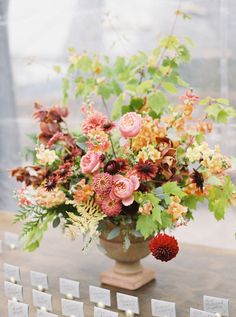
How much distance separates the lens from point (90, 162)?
1.39m

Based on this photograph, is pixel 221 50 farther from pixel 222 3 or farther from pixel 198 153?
pixel 198 153

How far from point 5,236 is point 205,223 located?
1337 mm

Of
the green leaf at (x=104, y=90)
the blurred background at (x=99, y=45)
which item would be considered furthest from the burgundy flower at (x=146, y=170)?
the blurred background at (x=99, y=45)

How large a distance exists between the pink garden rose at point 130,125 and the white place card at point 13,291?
0.48m

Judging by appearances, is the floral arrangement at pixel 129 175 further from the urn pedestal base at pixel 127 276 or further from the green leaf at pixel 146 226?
the urn pedestal base at pixel 127 276

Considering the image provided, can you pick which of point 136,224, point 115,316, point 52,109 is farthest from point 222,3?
point 115,316

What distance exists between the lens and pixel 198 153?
4.56ft

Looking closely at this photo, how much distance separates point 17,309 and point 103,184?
35cm

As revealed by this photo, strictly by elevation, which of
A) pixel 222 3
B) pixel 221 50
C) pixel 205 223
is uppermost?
pixel 222 3

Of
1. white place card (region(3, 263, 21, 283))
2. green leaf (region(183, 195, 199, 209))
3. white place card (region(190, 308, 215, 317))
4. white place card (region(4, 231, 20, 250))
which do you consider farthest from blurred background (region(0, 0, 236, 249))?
white place card (region(190, 308, 215, 317))

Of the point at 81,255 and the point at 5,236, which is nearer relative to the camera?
the point at 81,255

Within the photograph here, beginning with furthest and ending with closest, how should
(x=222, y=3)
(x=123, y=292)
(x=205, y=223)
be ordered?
(x=205, y=223) < (x=222, y=3) < (x=123, y=292)

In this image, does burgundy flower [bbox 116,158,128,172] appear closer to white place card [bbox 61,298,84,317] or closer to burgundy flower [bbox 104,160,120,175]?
burgundy flower [bbox 104,160,120,175]

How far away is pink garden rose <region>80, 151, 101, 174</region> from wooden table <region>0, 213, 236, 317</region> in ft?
1.11
